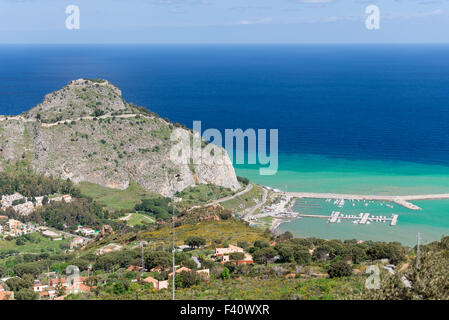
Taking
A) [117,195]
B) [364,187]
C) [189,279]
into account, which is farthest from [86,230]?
[364,187]

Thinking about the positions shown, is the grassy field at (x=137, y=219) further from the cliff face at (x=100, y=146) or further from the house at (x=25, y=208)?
the house at (x=25, y=208)

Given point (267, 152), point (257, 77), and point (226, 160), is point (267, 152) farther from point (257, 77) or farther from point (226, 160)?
point (257, 77)

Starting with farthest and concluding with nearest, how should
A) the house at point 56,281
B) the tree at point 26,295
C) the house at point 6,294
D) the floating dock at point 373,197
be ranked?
1. the floating dock at point 373,197
2. the house at point 56,281
3. the house at point 6,294
4. the tree at point 26,295

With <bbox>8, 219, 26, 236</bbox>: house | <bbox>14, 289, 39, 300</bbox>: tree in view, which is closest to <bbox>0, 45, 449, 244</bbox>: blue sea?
<bbox>8, 219, 26, 236</bbox>: house

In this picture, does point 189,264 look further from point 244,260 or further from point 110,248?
point 110,248

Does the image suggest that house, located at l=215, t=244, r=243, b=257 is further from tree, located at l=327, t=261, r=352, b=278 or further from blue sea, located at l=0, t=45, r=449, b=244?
blue sea, located at l=0, t=45, r=449, b=244

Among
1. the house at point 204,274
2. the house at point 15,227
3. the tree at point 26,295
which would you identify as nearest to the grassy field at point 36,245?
the house at point 15,227
